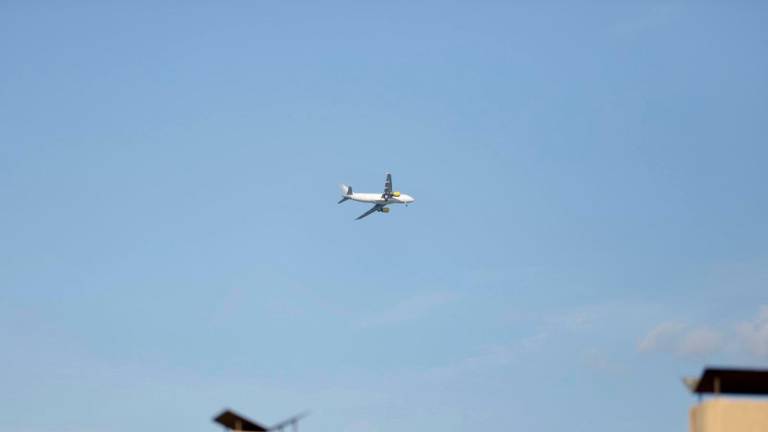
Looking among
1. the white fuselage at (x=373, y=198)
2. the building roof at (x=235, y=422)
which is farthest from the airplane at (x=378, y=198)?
the building roof at (x=235, y=422)

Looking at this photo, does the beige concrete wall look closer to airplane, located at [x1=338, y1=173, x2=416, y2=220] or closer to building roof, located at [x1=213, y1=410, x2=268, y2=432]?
building roof, located at [x1=213, y1=410, x2=268, y2=432]

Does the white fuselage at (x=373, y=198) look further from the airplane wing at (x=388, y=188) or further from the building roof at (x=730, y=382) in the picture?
the building roof at (x=730, y=382)

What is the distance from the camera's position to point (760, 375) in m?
57.2

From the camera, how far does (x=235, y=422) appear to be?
71.8m

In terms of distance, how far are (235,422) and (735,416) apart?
98.2 ft

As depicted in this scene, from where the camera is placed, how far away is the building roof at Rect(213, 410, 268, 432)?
2805 inches

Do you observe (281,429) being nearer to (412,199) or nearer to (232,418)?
(232,418)

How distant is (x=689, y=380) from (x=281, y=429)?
2470 cm

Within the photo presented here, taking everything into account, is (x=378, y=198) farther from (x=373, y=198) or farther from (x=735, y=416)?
(x=735, y=416)

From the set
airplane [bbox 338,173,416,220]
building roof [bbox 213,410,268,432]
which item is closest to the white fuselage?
airplane [bbox 338,173,416,220]

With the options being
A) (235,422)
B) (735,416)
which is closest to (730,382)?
(735,416)

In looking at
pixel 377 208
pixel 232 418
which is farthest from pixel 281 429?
pixel 377 208

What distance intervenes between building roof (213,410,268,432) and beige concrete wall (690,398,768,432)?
2821 centimetres

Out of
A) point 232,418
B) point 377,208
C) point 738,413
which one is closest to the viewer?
point 738,413
